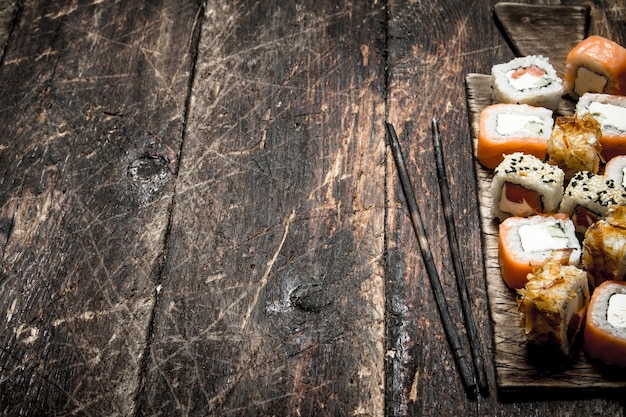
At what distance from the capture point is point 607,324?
1900 mm

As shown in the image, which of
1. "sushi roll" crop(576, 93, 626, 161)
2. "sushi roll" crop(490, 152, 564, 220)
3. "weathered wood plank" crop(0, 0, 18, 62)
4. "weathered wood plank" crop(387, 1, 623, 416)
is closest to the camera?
A: "weathered wood plank" crop(387, 1, 623, 416)

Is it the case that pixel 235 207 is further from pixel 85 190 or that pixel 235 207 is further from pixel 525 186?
pixel 525 186

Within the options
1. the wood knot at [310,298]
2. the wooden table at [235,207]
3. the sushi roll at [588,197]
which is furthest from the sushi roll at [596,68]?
the wood knot at [310,298]

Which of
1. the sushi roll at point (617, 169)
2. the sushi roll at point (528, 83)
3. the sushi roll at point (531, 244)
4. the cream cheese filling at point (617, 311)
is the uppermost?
the sushi roll at point (528, 83)

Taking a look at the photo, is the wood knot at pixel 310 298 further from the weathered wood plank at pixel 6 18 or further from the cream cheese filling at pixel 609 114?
the weathered wood plank at pixel 6 18

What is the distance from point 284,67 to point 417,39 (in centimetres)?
50

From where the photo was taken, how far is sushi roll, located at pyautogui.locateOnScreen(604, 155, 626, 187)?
2178 millimetres

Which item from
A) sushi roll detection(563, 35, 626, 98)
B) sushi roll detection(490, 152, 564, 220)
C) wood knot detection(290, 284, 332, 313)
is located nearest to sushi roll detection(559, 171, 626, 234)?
sushi roll detection(490, 152, 564, 220)

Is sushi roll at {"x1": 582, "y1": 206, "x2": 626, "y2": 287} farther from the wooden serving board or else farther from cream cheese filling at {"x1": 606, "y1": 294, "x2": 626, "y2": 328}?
the wooden serving board

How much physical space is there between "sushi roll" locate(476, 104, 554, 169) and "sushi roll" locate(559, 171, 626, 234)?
0.61ft

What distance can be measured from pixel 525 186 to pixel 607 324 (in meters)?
0.46

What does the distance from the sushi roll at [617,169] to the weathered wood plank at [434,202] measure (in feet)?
1.25

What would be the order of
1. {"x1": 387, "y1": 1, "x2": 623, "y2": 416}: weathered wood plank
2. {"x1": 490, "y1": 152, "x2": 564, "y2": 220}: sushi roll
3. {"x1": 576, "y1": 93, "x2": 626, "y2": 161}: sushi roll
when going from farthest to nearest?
{"x1": 576, "y1": 93, "x2": 626, "y2": 161}: sushi roll < {"x1": 490, "y1": 152, "x2": 564, "y2": 220}: sushi roll < {"x1": 387, "y1": 1, "x2": 623, "y2": 416}: weathered wood plank

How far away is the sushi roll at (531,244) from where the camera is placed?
80.4 inches
